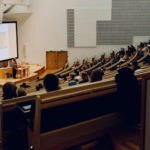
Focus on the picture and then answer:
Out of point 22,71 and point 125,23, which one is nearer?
point 22,71

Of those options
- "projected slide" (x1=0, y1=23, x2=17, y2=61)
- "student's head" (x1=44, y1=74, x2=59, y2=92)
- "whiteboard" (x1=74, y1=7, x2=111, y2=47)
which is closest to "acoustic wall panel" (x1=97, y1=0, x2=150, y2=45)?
"whiteboard" (x1=74, y1=7, x2=111, y2=47)

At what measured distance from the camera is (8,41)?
7387mm

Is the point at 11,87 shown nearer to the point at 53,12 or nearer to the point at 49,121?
the point at 49,121

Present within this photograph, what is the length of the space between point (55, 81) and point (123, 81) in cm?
57

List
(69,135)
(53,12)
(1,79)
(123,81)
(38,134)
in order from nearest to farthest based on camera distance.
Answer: (38,134)
(69,135)
(123,81)
(1,79)
(53,12)

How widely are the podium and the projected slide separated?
104 cm

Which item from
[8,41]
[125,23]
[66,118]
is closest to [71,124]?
[66,118]

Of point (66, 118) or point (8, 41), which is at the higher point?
point (8, 41)

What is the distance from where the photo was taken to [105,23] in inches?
323

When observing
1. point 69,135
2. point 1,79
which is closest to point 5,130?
point 69,135

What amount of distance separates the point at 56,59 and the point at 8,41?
60.5 inches

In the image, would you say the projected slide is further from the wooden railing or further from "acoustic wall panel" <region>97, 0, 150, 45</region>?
the wooden railing

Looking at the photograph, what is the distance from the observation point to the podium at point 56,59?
7992 mm

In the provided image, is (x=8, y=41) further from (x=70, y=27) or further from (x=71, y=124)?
(x=71, y=124)
